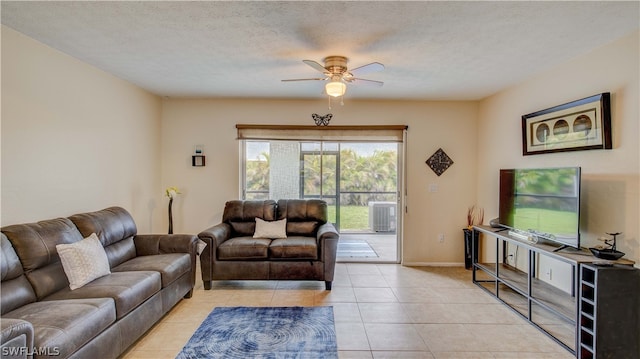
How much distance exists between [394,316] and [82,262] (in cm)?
274

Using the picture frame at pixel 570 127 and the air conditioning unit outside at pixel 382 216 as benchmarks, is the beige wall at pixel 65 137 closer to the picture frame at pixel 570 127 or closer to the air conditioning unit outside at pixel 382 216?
the air conditioning unit outside at pixel 382 216

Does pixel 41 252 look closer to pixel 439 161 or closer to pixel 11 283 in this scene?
pixel 11 283

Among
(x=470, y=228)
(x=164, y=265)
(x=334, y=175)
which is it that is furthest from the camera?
(x=334, y=175)

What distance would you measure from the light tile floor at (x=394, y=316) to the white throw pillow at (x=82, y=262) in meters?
0.66

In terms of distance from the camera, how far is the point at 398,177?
15.8 ft

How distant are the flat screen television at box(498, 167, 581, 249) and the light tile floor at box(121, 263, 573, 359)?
0.86 metres

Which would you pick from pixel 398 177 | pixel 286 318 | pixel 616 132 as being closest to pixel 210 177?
pixel 286 318

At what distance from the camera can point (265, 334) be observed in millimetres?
2617

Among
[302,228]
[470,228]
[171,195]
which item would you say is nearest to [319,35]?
[302,228]

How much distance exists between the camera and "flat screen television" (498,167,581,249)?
2613mm

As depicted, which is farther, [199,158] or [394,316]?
[199,158]

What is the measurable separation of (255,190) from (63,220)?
2.48 meters

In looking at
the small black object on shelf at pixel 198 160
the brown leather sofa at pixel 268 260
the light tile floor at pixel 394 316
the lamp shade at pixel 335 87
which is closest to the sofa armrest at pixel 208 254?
the brown leather sofa at pixel 268 260

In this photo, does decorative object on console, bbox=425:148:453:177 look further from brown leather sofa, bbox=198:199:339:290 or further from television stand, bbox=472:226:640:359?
brown leather sofa, bbox=198:199:339:290
